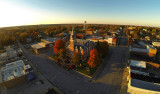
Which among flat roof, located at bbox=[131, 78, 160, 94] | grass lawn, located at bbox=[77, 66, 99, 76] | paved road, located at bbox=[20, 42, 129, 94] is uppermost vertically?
flat roof, located at bbox=[131, 78, 160, 94]

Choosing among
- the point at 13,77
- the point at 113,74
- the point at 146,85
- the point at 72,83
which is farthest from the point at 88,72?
the point at 13,77

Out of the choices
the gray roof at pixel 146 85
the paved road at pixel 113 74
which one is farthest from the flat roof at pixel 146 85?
the paved road at pixel 113 74

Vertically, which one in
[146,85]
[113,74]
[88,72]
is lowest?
[113,74]

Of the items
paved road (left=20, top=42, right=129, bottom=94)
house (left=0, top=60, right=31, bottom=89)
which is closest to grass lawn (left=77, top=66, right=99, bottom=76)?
paved road (left=20, top=42, right=129, bottom=94)

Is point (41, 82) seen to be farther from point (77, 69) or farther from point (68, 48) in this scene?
point (68, 48)

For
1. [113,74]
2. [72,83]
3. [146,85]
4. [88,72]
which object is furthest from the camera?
[88,72]

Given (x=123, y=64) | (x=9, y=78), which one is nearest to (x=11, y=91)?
(x=9, y=78)

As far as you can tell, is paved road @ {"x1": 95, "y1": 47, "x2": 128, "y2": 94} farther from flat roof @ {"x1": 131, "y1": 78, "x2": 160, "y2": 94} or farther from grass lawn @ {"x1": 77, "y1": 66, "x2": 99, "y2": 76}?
flat roof @ {"x1": 131, "y1": 78, "x2": 160, "y2": 94}

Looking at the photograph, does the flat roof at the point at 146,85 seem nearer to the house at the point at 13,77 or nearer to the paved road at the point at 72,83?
the paved road at the point at 72,83

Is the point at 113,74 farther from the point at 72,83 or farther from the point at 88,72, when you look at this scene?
the point at 72,83

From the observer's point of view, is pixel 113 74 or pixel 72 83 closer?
pixel 72 83

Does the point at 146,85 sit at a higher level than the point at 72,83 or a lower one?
higher
